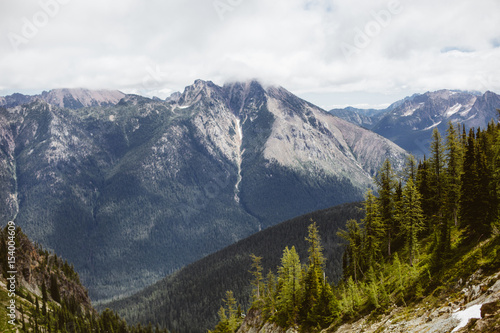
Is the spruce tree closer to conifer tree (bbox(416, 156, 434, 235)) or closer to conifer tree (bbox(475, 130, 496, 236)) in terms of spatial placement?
conifer tree (bbox(416, 156, 434, 235))

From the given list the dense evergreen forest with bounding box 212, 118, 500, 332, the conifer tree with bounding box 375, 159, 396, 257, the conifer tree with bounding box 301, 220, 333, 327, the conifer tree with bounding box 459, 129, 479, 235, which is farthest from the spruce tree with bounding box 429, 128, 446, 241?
the conifer tree with bounding box 301, 220, 333, 327

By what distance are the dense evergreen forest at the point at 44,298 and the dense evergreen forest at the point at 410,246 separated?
197ft

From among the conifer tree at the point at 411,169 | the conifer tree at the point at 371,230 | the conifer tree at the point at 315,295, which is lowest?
the conifer tree at the point at 315,295

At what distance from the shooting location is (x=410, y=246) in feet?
168

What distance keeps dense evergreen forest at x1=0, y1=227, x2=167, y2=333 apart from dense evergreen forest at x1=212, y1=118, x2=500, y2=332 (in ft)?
197

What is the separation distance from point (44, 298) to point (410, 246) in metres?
130

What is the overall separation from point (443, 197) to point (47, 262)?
509ft

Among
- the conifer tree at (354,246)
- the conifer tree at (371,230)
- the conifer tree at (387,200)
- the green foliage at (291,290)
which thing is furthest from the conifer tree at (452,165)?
the green foliage at (291,290)

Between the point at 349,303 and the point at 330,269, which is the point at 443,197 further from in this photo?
the point at 330,269

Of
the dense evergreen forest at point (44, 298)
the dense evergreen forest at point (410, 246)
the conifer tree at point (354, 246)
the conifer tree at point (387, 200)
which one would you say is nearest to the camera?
the dense evergreen forest at point (410, 246)

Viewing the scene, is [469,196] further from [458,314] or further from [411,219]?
[458,314]

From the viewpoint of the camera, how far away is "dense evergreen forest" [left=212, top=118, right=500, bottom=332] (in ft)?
125

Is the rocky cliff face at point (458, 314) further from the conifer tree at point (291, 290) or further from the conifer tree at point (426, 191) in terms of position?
the conifer tree at point (426, 191)

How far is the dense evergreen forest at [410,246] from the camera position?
38062mm
